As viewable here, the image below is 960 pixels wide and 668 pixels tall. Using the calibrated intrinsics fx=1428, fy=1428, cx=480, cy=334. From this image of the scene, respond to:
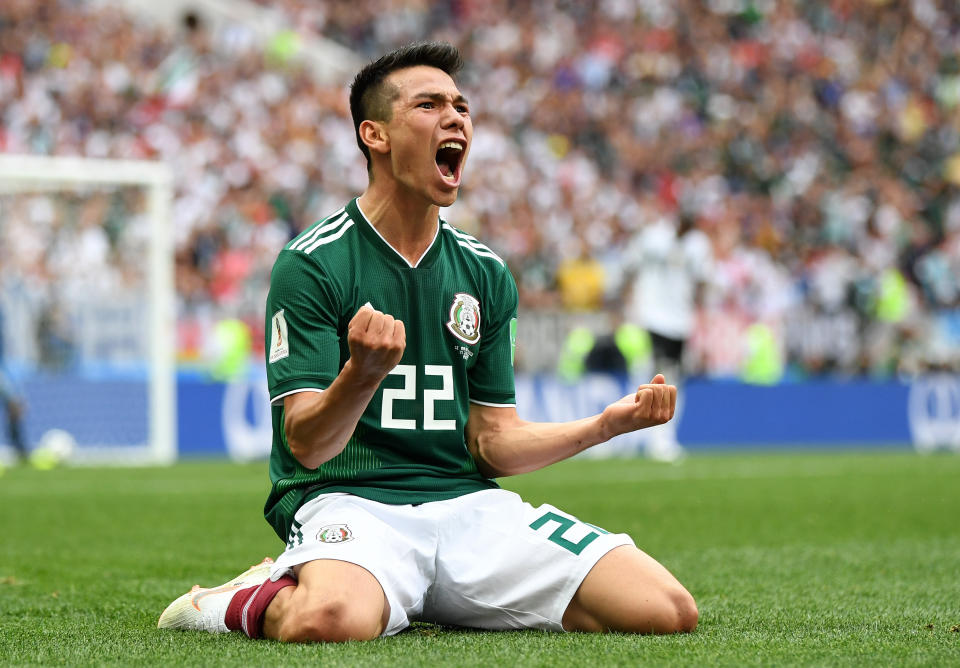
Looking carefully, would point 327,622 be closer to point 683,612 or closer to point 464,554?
point 464,554

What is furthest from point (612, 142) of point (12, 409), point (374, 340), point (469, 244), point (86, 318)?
point (374, 340)

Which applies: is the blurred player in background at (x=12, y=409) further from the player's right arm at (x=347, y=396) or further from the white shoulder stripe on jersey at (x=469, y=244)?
the player's right arm at (x=347, y=396)

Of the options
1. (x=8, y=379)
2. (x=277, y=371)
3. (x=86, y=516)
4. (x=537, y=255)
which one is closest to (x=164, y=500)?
(x=86, y=516)

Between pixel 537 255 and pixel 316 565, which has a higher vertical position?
pixel 537 255

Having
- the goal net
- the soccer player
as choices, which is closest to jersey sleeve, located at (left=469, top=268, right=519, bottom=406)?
the soccer player

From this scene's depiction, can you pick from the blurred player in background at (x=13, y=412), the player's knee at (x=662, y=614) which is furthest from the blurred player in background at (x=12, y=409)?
the player's knee at (x=662, y=614)

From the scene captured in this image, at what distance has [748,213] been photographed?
66.0 ft

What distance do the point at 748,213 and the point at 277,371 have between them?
17.0 m

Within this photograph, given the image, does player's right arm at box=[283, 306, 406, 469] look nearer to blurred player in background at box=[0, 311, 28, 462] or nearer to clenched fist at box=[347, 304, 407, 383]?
clenched fist at box=[347, 304, 407, 383]

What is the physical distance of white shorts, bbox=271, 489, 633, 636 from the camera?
3.84 metres

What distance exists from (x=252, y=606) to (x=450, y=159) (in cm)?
137

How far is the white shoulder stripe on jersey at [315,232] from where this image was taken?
13.0ft

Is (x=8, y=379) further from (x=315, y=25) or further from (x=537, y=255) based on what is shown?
(x=315, y=25)

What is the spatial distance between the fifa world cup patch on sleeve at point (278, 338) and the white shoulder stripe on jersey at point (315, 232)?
0.21 m
